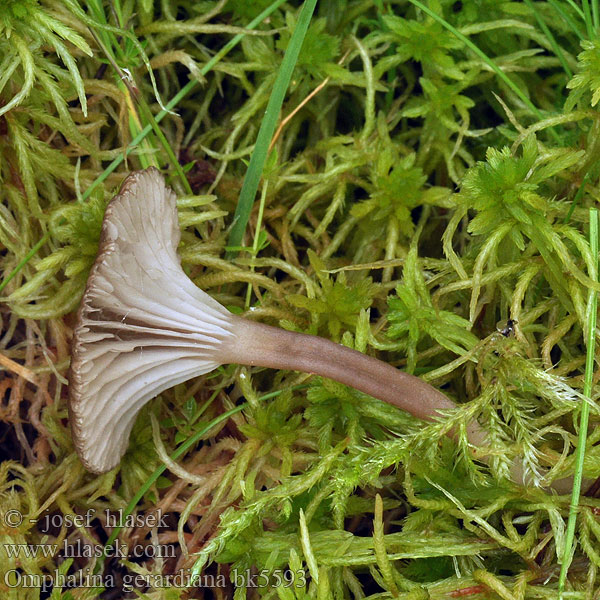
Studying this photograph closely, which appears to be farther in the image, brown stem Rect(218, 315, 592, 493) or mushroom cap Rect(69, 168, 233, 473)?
brown stem Rect(218, 315, 592, 493)

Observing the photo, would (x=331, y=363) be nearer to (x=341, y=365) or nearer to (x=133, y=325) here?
(x=341, y=365)

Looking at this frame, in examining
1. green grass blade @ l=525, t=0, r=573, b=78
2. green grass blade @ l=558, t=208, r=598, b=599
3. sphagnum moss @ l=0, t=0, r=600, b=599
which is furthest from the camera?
green grass blade @ l=525, t=0, r=573, b=78

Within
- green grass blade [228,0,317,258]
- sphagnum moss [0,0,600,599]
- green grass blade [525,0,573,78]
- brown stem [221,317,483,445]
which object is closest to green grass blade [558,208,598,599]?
sphagnum moss [0,0,600,599]

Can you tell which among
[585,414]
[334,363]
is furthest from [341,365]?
[585,414]

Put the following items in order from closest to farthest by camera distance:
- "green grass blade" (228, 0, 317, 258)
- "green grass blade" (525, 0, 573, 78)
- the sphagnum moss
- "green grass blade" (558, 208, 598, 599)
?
1. "green grass blade" (558, 208, 598, 599)
2. the sphagnum moss
3. "green grass blade" (228, 0, 317, 258)
4. "green grass blade" (525, 0, 573, 78)

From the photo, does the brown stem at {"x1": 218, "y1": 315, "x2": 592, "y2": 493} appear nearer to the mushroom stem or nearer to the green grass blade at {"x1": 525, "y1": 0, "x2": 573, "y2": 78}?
the mushroom stem

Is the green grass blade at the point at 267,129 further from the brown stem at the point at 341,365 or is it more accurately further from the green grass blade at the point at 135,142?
the brown stem at the point at 341,365

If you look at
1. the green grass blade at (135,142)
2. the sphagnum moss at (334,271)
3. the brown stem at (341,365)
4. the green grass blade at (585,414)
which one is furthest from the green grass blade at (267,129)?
the green grass blade at (585,414)

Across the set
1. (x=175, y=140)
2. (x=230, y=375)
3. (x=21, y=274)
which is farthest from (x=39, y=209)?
(x=230, y=375)
